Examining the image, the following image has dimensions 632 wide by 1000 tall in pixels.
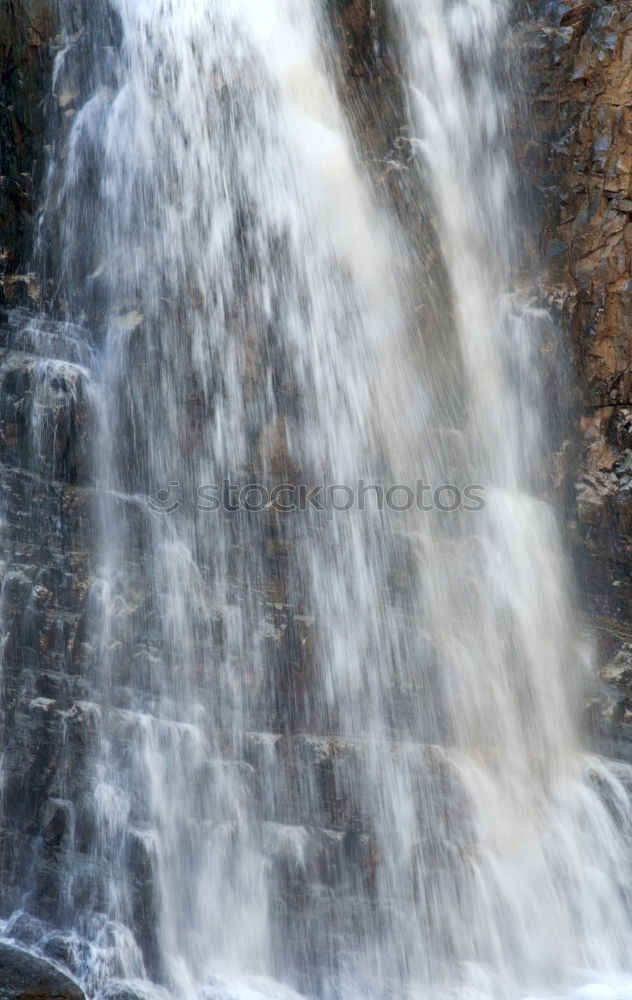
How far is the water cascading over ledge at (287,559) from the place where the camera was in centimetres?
657

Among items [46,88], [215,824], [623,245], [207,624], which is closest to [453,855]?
[215,824]

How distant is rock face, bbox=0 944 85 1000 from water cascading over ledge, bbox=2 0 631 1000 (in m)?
0.16

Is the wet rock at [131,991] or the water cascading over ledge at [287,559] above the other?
the water cascading over ledge at [287,559]

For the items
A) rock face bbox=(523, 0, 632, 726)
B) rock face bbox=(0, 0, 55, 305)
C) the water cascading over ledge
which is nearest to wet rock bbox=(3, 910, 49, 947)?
the water cascading over ledge

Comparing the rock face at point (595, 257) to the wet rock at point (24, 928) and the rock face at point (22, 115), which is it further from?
the wet rock at point (24, 928)

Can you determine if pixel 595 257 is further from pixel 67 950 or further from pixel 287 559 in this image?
pixel 67 950

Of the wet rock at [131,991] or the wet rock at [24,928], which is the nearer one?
the wet rock at [131,991]

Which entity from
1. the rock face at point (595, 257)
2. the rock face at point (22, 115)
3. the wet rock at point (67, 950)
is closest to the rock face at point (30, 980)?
the wet rock at point (67, 950)

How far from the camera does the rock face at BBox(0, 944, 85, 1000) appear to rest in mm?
5902

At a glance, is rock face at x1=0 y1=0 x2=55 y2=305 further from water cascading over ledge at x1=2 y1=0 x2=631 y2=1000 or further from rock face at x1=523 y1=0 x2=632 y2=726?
rock face at x1=523 y1=0 x2=632 y2=726

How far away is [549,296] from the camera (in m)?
7.92

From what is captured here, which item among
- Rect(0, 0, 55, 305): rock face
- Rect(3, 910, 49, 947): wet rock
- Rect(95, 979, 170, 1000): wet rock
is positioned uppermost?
Rect(0, 0, 55, 305): rock face

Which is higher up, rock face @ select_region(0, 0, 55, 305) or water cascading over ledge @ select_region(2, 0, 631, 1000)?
rock face @ select_region(0, 0, 55, 305)

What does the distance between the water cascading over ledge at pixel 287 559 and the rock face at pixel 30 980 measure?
160mm
